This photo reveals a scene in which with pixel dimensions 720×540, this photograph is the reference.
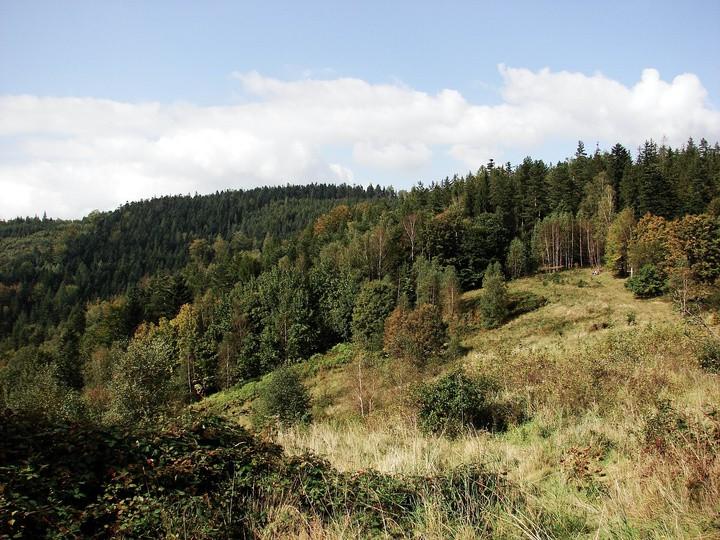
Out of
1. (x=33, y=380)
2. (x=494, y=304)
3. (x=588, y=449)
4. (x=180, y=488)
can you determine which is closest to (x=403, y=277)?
(x=494, y=304)

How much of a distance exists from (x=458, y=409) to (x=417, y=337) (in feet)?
115

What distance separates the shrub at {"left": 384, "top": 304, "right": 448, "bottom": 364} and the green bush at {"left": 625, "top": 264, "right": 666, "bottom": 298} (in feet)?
81.8

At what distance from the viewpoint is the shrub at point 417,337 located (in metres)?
43.3

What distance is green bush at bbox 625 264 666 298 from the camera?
52781mm

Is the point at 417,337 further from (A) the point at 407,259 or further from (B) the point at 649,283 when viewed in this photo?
(A) the point at 407,259

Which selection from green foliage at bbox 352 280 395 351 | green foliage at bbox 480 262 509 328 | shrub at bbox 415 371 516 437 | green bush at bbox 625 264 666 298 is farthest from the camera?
green foliage at bbox 352 280 395 351

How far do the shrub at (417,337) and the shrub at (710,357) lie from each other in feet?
99.5

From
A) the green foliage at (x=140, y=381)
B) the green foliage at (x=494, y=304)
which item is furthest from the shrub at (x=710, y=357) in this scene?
the green foliage at (x=494, y=304)

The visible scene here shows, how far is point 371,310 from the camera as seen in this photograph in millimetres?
63875

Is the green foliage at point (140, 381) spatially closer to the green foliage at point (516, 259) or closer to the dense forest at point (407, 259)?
the dense forest at point (407, 259)

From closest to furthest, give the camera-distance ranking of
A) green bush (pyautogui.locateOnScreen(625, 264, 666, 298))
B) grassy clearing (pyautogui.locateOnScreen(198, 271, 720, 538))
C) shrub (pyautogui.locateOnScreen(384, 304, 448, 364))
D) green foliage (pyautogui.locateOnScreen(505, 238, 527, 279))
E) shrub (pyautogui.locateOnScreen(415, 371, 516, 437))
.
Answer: grassy clearing (pyautogui.locateOnScreen(198, 271, 720, 538))
shrub (pyautogui.locateOnScreen(415, 371, 516, 437))
shrub (pyautogui.locateOnScreen(384, 304, 448, 364))
green bush (pyautogui.locateOnScreen(625, 264, 666, 298))
green foliage (pyautogui.locateOnScreen(505, 238, 527, 279))

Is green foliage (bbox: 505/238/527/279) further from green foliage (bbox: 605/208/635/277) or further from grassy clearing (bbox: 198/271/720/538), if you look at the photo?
grassy clearing (bbox: 198/271/720/538)

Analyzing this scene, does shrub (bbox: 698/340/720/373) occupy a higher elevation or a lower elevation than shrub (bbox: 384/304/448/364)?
higher

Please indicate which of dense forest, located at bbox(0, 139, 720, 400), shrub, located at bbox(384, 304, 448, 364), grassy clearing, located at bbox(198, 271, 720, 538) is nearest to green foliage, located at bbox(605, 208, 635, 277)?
dense forest, located at bbox(0, 139, 720, 400)
